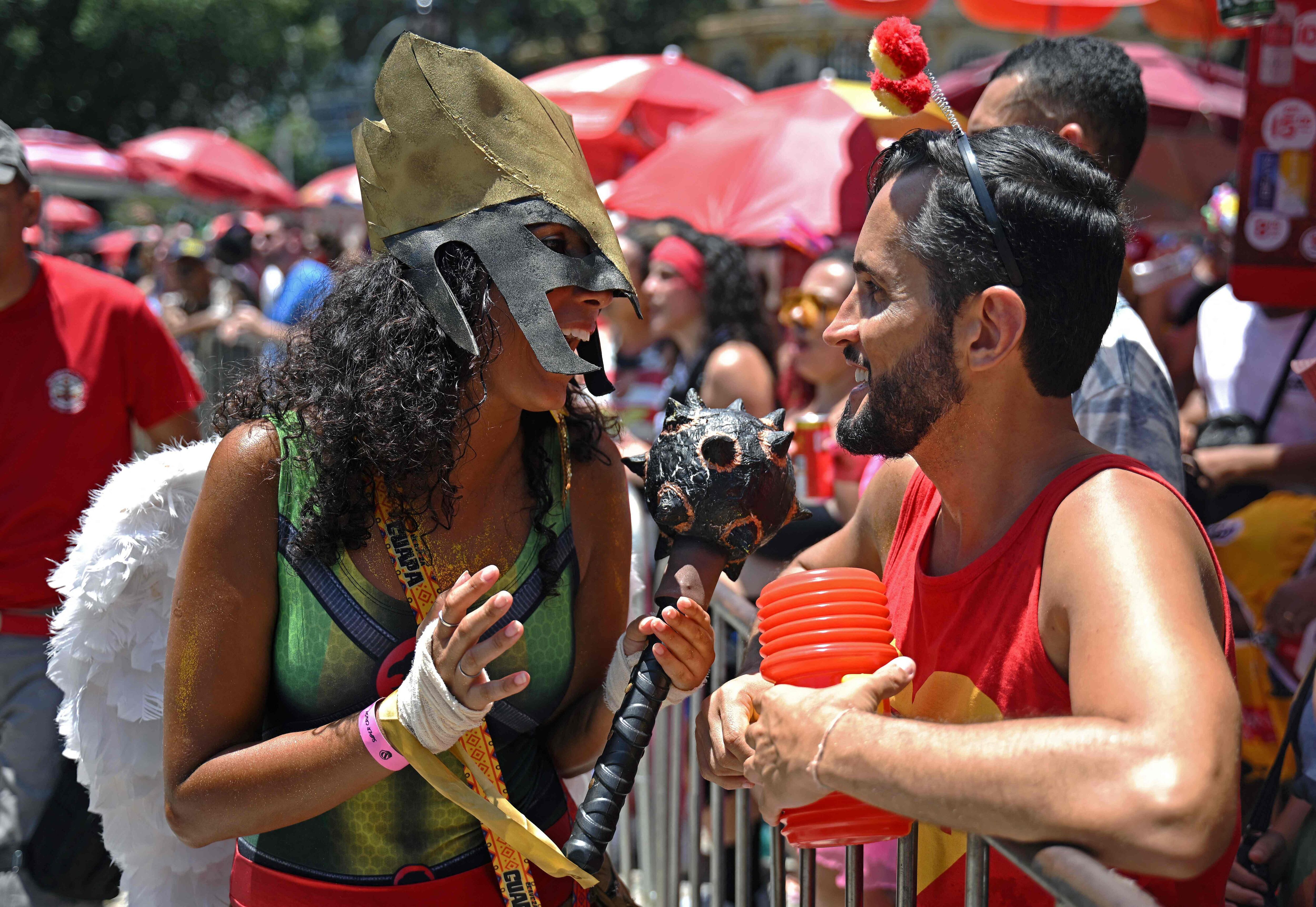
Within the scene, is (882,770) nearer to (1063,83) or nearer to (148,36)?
(1063,83)

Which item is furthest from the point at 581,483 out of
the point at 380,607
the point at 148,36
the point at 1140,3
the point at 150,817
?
the point at 148,36

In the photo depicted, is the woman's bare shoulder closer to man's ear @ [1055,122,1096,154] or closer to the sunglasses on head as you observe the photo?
man's ear @ [1055,122,1096,154]

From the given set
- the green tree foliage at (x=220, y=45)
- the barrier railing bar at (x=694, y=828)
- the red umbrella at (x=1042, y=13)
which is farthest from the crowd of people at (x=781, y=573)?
the green tree foliage at (x=220, y=45)

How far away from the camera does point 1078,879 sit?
1238mm

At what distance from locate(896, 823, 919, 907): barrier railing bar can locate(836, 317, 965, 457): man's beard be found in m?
0.59

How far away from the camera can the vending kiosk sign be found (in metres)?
3.30

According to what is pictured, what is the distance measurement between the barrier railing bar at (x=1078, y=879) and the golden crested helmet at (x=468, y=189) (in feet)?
3.46

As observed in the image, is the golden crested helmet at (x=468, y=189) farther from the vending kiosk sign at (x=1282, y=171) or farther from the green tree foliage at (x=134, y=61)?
the green tree foliage at (x=134, y=61)

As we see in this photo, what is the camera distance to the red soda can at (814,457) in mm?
4426

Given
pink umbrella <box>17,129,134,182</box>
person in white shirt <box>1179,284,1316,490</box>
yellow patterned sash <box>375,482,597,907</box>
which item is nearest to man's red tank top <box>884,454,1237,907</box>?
yellow patterned sash <box>375,482,597,907</box>

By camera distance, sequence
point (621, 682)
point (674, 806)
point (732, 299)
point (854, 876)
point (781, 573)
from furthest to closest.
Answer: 1. point (732, 299)
2. point (674, 806)
3. point (781, 573)
4. point (621, 682)
5. point (854, 876)

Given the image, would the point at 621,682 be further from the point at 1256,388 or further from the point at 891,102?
the point at 1256,388

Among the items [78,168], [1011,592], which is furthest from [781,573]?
[78,168]

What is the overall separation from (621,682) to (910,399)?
0.78 m
